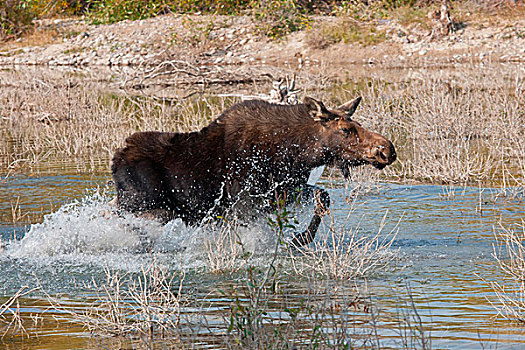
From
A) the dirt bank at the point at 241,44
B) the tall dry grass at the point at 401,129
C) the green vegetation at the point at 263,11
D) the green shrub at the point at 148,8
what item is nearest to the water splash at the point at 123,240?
the tall dry grass at the point at 401,129

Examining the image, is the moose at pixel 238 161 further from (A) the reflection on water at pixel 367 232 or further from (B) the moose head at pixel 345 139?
(A) the reflection on water at pixel 367 232

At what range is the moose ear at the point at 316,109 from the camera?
8384mm

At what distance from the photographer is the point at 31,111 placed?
21.8m

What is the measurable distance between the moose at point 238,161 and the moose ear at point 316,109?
0.03ft

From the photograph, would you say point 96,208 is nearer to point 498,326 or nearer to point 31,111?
point 498,326

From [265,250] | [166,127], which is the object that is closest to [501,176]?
[265,250]

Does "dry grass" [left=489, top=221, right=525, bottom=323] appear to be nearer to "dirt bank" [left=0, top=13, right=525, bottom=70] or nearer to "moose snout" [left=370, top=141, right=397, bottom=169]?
"moose snout" [left=370, top=141, right=397, bottom=169]

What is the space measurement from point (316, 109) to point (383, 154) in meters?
0.85

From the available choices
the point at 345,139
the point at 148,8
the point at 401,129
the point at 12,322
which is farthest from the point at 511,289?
the point at 148,8

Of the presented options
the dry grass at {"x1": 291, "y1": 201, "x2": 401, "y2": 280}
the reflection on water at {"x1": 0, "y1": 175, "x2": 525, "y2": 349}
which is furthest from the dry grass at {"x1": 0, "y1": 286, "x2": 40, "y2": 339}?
the dry grass at {"x1": 291, "y1": 201, "x2": 401, "y2": 280}

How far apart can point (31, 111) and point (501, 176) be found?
13.8 metres

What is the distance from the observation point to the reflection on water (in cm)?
615

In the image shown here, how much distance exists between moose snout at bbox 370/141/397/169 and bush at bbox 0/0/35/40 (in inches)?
1606

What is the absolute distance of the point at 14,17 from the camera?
4566 centimetres
